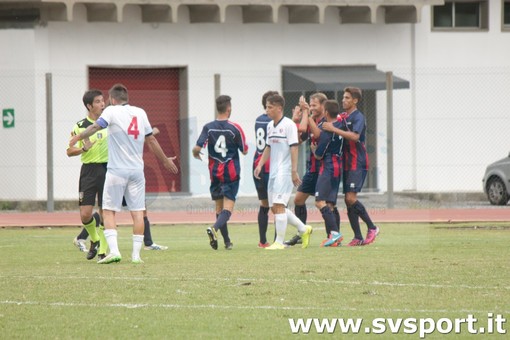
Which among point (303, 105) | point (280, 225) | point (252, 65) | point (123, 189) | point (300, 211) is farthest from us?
point (252, 65)

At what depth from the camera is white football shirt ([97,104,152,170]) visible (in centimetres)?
1316

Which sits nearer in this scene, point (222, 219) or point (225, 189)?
point (222, 219)

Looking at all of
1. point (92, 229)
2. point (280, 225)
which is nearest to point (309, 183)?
point (280, 225)

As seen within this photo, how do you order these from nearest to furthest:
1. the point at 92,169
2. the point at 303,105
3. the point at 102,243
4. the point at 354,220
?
the point at 102,243 → the point at 92,169 → the point at 303,105 → the point at 354,220

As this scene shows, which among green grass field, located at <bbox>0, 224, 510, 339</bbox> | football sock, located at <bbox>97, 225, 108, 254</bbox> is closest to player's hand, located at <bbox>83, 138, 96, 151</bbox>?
football sock, located at <bbox>97, 225, 108, 254</bbox>

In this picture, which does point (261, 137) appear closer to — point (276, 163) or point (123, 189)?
point (276, 163)

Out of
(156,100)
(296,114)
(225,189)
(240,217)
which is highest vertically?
(156,100)

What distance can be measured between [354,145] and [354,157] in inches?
5.9

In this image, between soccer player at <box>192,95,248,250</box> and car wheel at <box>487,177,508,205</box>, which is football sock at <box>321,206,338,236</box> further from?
car wheel at <box>487,177,508,205</box>

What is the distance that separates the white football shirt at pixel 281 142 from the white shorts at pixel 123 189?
96.8 inches

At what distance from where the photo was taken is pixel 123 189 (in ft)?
43.7

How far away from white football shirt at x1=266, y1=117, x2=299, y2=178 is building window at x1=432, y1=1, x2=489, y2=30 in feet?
54.5

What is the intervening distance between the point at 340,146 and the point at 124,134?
3.67 meters

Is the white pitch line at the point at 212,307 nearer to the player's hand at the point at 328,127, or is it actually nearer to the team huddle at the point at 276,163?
the team huddle at the point at 276,163
